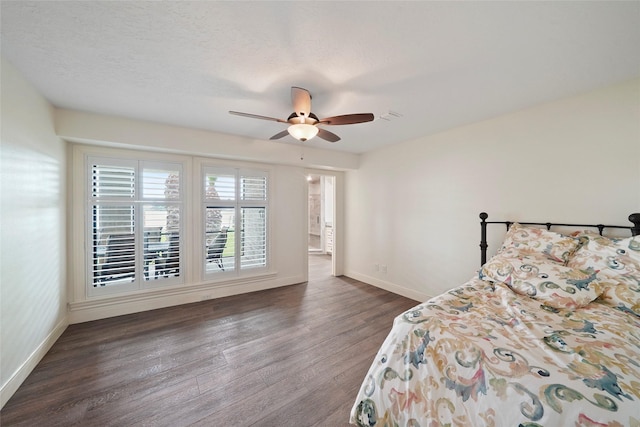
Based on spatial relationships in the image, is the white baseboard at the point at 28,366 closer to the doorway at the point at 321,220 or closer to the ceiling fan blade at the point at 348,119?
the ceiling fan blade at the point at 348,119

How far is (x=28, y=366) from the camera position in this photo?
6.13 ft

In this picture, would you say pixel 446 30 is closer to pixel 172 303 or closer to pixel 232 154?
pixel 232 154

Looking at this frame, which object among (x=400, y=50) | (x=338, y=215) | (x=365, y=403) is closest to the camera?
(x=365, y=403)

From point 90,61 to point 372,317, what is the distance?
11.9 ft

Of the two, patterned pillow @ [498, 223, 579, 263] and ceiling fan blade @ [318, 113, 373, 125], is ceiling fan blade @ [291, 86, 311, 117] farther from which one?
patterned pillow @ [498, 223, 579, 263]

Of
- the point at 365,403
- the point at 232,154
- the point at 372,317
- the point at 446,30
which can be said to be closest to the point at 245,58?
the point at 446,30

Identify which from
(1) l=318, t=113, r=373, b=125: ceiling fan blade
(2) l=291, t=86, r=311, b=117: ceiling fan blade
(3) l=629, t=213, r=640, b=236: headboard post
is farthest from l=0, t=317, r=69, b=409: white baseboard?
(3) l=629, t=213, r=640, b=236: headboard post

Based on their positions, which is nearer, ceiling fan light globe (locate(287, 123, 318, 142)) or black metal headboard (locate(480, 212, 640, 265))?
black metal headboard (locate(480, 212, 640, 265))

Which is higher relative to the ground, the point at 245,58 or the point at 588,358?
the point at 245,58

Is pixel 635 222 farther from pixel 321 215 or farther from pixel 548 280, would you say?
pixel 321 215

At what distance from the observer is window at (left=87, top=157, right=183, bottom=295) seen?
2.81 meters

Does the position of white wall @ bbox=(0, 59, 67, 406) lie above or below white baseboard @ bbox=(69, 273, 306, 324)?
above

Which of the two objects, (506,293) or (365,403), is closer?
(365,403)

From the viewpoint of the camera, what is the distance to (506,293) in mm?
1658
